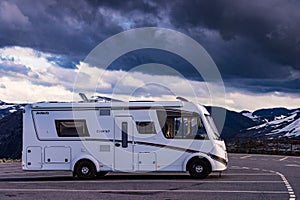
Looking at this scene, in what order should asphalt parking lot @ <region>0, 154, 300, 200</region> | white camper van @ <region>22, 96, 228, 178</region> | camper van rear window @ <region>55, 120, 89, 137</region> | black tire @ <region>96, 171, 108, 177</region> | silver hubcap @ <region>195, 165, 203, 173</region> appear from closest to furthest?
asphalt parking lot @ <region>0, 154, 300, 200</region>, white camper van @ <region>22, 96, 228, 178</region>, silver hubcap @ <region>195, 165, 203, 173</region>, camper van rear window @ <region>55, 120, 89, 137</region>, black tire @ <region>96, 171, 108, 177</region>

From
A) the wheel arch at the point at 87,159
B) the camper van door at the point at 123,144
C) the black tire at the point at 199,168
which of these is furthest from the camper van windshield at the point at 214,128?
the wheel arch at the point at 87,159

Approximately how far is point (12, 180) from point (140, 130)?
5036 millimetres

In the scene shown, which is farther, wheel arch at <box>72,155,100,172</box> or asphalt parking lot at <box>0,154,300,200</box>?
wheel arch at <box>72,155,100,172</box>

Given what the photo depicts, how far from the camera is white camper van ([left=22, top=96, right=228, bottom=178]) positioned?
69.9ft

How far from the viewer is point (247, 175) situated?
2316cm

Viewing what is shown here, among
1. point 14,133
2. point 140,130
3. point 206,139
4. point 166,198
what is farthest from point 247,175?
point 14,133

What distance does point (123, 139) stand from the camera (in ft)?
70.1

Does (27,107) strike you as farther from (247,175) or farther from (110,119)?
(247,175)

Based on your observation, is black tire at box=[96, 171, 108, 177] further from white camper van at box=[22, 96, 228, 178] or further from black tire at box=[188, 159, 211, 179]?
black tire at box=[188, 159, 211, 179]

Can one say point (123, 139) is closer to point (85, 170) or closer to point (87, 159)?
point (87, 159)

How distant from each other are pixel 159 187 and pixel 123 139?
10.8ft

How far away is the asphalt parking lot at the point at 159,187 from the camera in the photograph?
16297 mm

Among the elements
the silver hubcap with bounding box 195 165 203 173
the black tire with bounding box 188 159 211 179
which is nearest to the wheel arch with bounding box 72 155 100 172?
the black tire with bounding box 188 159 211 179

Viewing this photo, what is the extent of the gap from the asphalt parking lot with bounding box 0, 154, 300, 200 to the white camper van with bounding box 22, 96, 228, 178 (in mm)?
549
